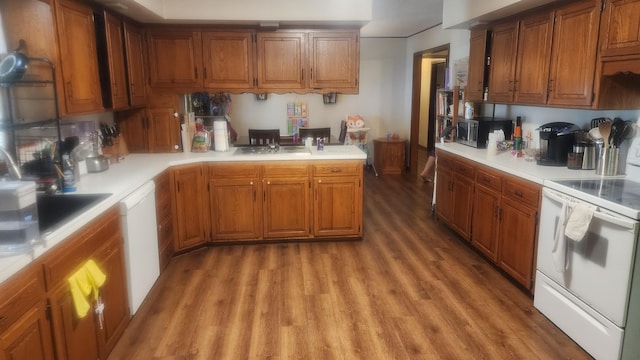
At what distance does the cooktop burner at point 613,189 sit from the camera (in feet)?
7.47

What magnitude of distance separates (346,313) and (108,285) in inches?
58.5

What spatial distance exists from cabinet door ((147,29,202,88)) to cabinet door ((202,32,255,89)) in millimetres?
83

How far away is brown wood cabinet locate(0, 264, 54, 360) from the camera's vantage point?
1486 mm

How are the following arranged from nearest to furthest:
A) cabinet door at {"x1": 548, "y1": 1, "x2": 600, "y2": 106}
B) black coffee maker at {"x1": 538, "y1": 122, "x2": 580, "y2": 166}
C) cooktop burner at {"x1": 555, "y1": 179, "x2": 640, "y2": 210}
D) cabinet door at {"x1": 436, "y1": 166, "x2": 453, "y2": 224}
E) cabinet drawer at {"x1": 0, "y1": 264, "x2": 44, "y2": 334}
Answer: cabinet drawer at {"x1": 0, "y1": 264, "x2": 44, "y2": 334} → cooktop burner at {"x1": 555, "y1": 179, "x2": 640, "y2": 210} → cabinet door at {"x1": 548, "y1": 1, "x2": 600, "y2": 106} → black coffee maker at {"x1": 538, "y1": 122, "x2": 580, "y2": 166} → cabinet door at {"x1": 436, "y1": 166, "x2": 453, "y2": 224}

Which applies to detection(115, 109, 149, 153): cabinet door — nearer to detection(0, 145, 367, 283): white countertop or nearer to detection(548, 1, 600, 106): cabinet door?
detection(0, 145, 367, 283): white countertop

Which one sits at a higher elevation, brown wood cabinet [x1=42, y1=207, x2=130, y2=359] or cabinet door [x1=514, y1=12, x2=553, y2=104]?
cabinet door [x1=514, y1=12, x2=553, y2=104]

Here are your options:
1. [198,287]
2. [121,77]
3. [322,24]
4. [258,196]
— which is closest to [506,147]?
[322,24]

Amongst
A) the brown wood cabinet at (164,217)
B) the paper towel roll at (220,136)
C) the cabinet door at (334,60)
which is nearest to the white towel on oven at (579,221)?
the cabinet door at (334,60)

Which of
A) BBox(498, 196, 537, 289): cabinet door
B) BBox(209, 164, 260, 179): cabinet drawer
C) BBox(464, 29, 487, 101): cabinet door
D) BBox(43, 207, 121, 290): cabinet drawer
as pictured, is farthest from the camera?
BBox(464, 29, 487, 101): cabinet door

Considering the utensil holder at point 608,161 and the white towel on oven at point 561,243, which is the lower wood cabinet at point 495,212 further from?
the utensil holder at point 608,161

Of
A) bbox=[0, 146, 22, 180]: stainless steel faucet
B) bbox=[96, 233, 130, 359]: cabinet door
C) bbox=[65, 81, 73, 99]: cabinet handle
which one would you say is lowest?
bbox=[96, 233, 130, 359]: cabinet door

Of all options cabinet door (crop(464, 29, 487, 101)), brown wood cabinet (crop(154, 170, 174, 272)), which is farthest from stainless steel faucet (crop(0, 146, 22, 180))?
cabinet door (crop(464, 29, 487, 101))

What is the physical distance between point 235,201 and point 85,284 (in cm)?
202

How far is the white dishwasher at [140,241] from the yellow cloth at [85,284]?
0.47m
